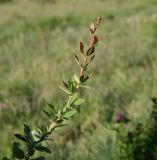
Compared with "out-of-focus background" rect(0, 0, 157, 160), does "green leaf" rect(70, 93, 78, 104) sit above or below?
below

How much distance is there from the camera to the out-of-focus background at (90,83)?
4.89 m

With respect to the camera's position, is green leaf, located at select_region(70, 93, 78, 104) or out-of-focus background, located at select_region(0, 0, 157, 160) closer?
green leaf, located at select_region(70, 93, 78, 104)

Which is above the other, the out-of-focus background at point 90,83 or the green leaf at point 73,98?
the out-of-focus background at point 90,83

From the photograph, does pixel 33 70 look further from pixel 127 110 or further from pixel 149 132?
pixel 149 132

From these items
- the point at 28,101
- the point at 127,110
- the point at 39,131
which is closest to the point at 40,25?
the point at 28,101

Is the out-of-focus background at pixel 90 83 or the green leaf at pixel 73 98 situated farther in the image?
the out-of-focus background at pixel 90 83

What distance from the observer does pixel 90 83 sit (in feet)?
22.8

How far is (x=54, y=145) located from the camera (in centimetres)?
478

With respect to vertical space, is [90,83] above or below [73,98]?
above

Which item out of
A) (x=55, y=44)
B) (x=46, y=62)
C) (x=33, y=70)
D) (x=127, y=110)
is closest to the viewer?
(x=127, y=110)

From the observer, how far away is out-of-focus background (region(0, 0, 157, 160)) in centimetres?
489

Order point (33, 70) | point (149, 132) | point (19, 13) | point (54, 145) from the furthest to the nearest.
A: point (19, 13), point (33, 70), point (54, 145), point (149, 132)

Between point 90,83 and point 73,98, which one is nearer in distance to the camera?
point 73,98

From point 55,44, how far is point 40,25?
173 inches
